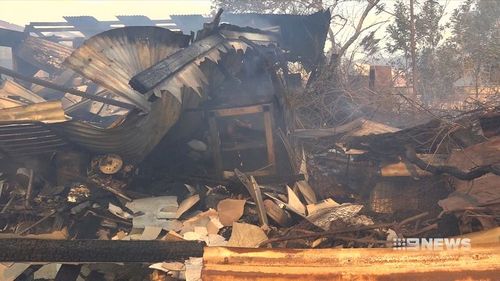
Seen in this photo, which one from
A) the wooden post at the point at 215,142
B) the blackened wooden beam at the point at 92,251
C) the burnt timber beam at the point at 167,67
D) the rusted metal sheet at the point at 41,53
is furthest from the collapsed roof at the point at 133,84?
the rusted metal sheet at the point at 41,53

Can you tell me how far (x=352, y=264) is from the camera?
2.46 meters

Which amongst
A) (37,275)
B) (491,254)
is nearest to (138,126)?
(37,275)

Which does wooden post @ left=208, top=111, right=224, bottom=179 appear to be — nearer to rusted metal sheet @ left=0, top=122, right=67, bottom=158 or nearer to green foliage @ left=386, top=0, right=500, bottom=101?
rusted metal sheet @ left=0, top=122, right=67, bottom=158

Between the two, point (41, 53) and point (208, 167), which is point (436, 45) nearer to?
point (208, 167)

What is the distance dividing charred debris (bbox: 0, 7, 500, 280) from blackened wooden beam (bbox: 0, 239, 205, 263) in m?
0.68

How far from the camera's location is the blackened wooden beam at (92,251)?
226cm

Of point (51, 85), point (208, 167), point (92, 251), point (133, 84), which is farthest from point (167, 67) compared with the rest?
point (51, 85)

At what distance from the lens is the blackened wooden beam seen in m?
Result: 2.26

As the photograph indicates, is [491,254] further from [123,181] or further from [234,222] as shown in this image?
[123,181]

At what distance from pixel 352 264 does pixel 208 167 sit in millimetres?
3778

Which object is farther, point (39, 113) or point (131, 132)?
point (131, 132)

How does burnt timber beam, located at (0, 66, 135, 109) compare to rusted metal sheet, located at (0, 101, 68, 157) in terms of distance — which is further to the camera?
burnt timber beam, located at (0, 66, 135, 109)

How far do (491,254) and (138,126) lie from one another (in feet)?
12.8

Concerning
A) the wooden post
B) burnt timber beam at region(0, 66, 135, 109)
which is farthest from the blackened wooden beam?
burnt timber beam at region(0, 66, 135, 109)
